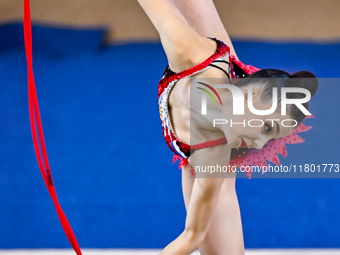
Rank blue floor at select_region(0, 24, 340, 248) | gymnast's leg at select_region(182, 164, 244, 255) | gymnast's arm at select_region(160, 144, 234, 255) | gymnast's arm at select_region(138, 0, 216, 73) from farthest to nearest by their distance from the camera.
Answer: blue floor at select_region(0, 24, 340, 248) < gymnast's leg at select_region(182, 164, 244, 255) < gymnast's arm at select_region(160, 144, 234, 255) < gymnast's arm at select_region(138, 0, 216, 73)

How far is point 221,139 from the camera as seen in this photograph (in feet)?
3.46

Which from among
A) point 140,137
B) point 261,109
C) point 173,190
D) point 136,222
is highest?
point 261,109

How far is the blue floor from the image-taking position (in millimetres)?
2039

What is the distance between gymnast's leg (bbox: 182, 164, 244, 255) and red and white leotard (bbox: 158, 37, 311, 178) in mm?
101

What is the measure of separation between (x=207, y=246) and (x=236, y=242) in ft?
0.34

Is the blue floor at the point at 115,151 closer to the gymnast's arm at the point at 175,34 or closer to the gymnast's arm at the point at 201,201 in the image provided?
the gymnast's arm at the point at 201,201

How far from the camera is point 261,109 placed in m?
0.91

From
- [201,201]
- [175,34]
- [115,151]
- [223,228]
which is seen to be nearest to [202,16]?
[175,34]

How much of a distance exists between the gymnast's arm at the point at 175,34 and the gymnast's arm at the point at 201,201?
11.5 inches

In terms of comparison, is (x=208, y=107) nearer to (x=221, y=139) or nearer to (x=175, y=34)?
(x=221, y=139)

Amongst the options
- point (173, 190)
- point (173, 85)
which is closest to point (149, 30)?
point (173, 190)

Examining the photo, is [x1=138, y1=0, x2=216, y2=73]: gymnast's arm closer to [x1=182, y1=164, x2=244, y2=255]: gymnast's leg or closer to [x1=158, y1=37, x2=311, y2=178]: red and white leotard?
[x1=158, y1=37, x2=311, y2=178]: red and white leotard

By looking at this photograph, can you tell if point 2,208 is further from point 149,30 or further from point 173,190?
point 149,30

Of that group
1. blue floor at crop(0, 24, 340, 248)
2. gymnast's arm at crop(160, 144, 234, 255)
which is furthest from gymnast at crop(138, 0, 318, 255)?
blue floor at crop(0, 24, 340, 248)
